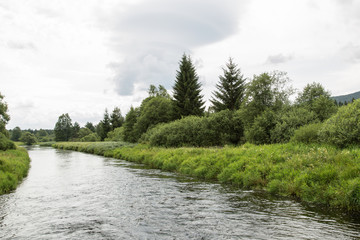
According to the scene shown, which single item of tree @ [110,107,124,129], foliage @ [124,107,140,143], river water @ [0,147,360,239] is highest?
tree @ [110,107,124,129]

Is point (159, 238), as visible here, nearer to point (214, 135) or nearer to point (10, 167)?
point (10, 167)

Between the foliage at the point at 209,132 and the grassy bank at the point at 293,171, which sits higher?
the foliage at the point at 209,132

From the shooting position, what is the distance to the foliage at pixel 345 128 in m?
14.0

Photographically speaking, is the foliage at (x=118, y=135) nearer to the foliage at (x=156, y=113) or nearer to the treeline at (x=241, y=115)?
the treeline at (x=241, y=115)

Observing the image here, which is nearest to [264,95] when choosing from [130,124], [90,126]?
[130,124]

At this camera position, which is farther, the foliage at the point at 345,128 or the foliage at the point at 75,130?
the foliage at the point at 75,130

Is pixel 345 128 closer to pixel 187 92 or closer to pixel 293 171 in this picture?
pixel 293 171

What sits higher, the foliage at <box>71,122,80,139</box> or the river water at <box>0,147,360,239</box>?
the foliage at <box>71,122,80,139</box>

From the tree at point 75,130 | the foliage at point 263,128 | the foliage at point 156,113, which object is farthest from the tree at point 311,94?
the tree at point 75,130

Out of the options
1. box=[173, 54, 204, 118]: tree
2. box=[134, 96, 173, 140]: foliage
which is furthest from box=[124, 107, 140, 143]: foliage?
box=[173, 54, 204, 118]: tree

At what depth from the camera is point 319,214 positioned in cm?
954

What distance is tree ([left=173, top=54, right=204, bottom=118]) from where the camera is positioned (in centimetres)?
5241

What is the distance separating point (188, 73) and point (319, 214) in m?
47.6

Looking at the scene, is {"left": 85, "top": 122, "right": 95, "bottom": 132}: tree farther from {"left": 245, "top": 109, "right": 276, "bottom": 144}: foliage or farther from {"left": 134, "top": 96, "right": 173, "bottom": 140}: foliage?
{"left": 245, "top": 109, "right": 276, "bottom": 144}: foliage
